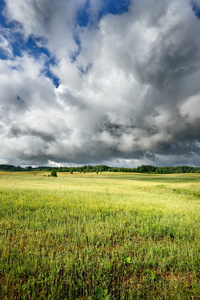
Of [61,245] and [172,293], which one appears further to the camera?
[61,245]

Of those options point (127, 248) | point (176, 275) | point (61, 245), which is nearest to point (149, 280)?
point (176, 275)

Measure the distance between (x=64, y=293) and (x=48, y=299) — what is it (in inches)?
15.4

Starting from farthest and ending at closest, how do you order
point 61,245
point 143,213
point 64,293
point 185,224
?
point 143,213, point 185,224, point 61,245, point 64,293

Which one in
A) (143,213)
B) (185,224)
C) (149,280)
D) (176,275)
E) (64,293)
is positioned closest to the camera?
(64,293)

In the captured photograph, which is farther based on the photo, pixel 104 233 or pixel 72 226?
pixel 72 226

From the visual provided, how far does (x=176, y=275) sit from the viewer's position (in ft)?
13.2

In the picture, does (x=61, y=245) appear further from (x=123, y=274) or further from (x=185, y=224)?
(x=185, y=224)

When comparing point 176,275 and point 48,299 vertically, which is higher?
point 48,299

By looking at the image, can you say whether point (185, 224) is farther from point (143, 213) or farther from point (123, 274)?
point (123, 274)

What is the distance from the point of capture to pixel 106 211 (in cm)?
990

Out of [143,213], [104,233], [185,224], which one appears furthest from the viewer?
[143,213]

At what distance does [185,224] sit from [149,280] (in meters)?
5.28

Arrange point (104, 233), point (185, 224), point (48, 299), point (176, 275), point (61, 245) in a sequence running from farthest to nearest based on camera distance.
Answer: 1. point (185, 224)
2. point (104, 233)
3. point (61, 245)
4. point (176, 275)
5. point (48, 299)

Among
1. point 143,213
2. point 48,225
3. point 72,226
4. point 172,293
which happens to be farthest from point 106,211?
point 172,293
